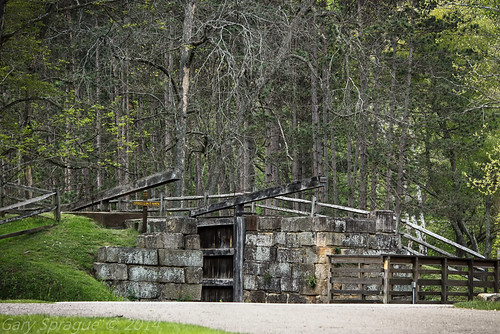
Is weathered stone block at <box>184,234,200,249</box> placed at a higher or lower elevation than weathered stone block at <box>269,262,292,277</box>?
higher

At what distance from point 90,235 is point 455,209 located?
47.9 ft

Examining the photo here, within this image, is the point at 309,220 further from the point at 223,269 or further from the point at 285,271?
the point at 223,269

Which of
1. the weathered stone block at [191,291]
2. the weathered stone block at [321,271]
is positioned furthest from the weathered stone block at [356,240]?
the weathered stone block at [191,291]

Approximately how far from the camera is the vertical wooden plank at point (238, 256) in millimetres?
17969

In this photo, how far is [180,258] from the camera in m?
17.1

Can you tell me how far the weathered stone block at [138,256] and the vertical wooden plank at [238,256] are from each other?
2236 mm

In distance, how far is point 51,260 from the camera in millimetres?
15773

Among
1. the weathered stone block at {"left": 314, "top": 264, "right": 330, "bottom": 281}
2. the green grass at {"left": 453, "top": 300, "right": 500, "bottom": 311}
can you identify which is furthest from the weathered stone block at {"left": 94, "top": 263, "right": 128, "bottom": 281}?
the green grass at {"left": 453, "top": 300, "right": 500, "bottom": 311}

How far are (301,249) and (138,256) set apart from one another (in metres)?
4.12

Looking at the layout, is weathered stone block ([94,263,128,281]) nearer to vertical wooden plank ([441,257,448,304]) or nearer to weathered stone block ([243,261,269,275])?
weathered stone block ([243,261,269,275])

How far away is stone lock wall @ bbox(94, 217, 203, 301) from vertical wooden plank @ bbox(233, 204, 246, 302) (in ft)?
3.83

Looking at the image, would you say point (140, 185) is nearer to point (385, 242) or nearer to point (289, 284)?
point (289, 284)

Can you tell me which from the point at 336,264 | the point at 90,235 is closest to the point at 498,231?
the point at 336,264

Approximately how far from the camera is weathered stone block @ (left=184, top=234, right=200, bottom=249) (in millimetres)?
17344
